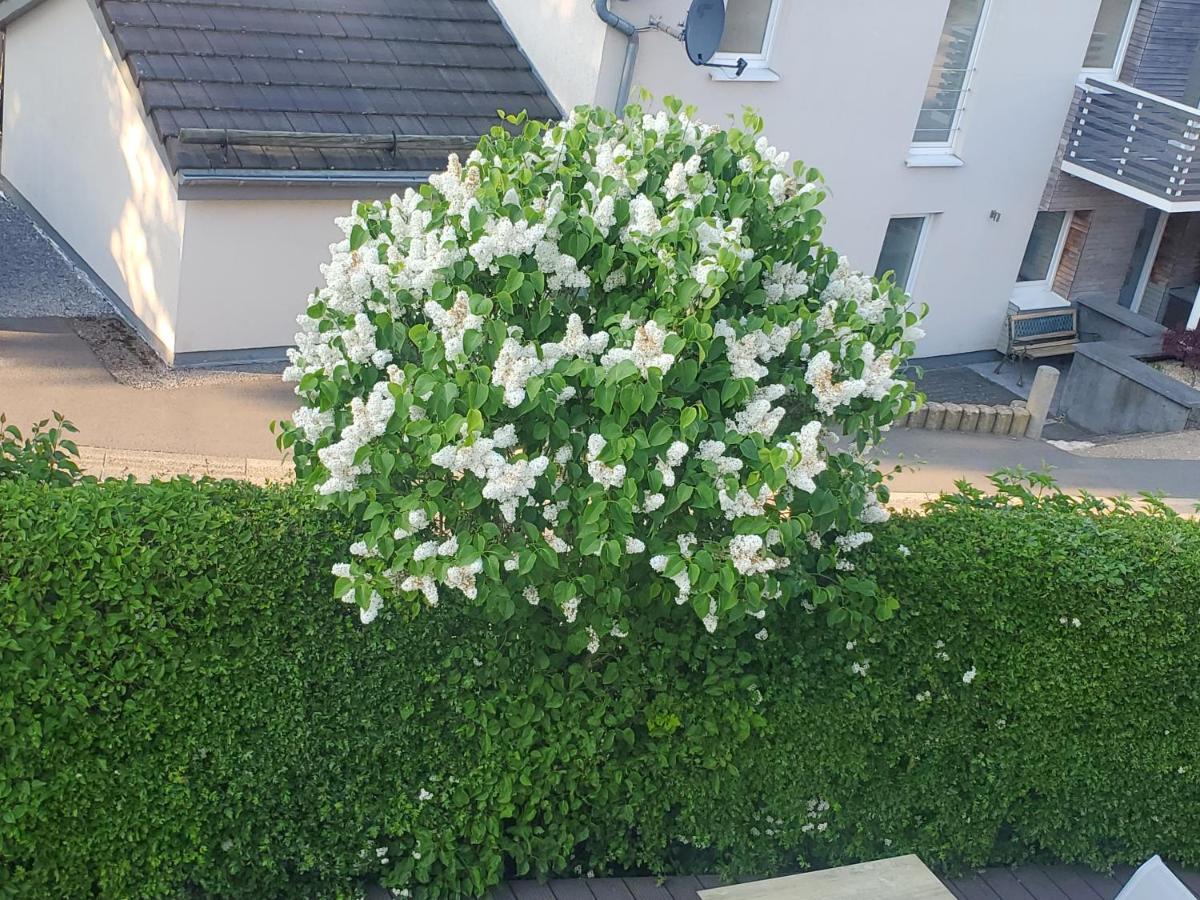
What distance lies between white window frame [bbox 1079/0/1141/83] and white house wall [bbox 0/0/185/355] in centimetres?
1101

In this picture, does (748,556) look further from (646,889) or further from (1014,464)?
(1014,464)

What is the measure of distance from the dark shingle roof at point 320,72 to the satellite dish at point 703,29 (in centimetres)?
161

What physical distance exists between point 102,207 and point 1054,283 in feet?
39.7

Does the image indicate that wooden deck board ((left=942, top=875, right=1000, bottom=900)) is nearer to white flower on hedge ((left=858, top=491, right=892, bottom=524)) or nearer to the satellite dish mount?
white flower on hedge ((left=858, top=491, right=892, bottom=524))

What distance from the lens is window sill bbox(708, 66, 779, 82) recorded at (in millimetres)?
12570

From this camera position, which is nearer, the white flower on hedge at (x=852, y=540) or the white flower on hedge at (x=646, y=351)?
the white flower on hedge at (x=646, y=351)

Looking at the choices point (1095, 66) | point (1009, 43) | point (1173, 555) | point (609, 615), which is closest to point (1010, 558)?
point (1173, 555)

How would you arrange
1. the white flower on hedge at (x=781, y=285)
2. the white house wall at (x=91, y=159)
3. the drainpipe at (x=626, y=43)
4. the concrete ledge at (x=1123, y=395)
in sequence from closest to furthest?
the white flower on hedge at (x=781, y=285)
the white house wall at (x=91, y=159)
the drainpipe at (x=626, y=43)
the concrete ledge at (x=1123, y=395)

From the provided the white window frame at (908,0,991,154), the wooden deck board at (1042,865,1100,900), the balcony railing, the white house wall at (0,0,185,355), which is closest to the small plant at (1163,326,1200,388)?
the balcony railing

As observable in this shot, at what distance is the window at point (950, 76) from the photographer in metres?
14.4

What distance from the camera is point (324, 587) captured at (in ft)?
15.9

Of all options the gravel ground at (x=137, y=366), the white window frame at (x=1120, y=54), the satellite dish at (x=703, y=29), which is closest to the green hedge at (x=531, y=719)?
the gravel ground at (x=137, y=366)

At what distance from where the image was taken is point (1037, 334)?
1661 centimetres

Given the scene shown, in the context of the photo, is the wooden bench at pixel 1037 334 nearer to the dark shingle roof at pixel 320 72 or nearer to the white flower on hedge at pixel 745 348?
the dark shingle roof at pixel 320 72
